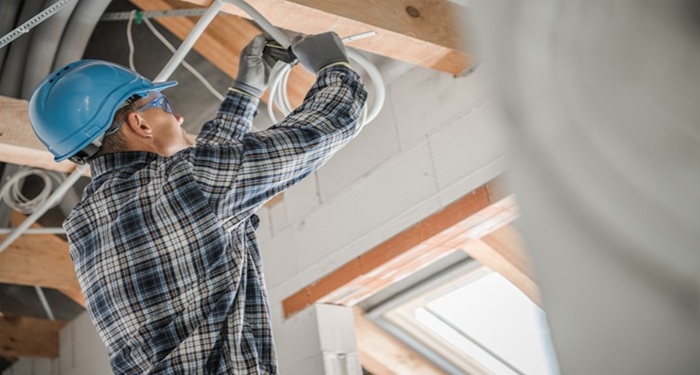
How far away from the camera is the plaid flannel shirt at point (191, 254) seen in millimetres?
1644

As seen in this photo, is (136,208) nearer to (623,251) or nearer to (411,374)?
(623,251)

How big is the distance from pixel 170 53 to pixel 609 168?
9.48ft

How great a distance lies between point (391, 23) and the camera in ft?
7.89

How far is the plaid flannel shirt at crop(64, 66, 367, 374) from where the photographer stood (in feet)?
5.39

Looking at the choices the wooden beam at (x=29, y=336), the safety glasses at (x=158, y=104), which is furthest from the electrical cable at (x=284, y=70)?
the wooden beam at (x=29, y=336)

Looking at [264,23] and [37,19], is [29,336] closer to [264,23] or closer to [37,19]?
[37,19]

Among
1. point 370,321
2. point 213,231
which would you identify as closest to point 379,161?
point 370,321

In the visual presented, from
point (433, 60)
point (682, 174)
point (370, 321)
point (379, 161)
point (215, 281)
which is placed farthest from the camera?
point (370, 321)

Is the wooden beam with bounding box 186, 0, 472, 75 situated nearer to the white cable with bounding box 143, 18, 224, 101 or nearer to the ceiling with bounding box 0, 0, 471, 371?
the ceiling with bounding box 0, 0, 471, 371

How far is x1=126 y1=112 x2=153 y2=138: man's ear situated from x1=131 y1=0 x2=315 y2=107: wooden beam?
0.94 metres

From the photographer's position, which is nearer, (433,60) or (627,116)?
(627,116)

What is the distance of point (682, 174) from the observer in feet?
0.83

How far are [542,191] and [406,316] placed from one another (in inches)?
123

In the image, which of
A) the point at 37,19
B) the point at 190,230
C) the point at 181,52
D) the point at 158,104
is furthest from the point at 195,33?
the point at 190,230
